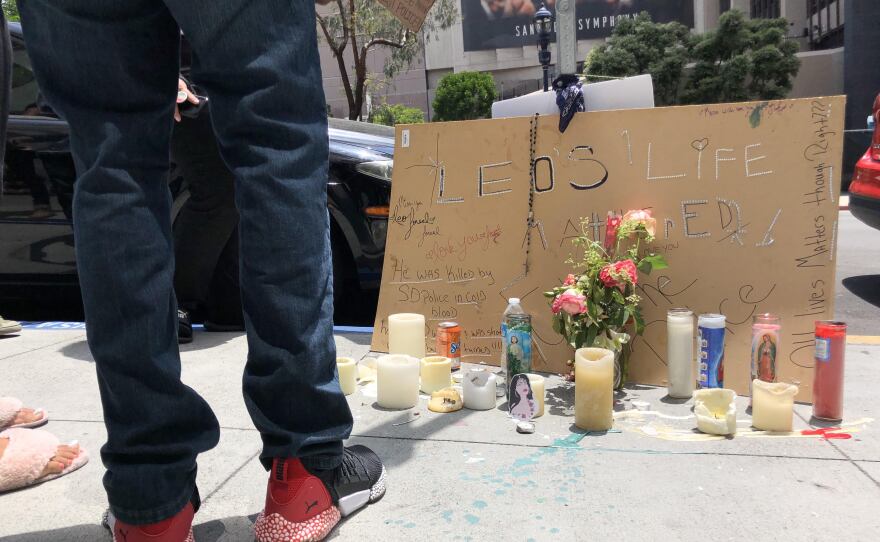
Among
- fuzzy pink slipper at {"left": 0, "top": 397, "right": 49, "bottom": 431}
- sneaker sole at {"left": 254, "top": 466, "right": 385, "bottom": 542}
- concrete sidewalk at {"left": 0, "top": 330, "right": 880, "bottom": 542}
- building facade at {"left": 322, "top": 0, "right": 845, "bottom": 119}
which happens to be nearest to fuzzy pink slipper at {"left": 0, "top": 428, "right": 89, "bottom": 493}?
concrete sidewalk at {"left": 0, "top": 330, "right": 880, "bottom": 542}

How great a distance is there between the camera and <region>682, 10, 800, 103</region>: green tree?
26531mm

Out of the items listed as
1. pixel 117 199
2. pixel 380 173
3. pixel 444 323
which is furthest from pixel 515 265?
pixel 117 199

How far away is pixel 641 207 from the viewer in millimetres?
2881

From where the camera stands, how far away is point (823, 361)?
7.87 ft

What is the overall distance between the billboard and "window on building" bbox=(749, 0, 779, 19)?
17.9 meters

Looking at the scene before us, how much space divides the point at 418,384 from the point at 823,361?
4.54 ft

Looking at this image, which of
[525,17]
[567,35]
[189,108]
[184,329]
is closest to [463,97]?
[525,17]

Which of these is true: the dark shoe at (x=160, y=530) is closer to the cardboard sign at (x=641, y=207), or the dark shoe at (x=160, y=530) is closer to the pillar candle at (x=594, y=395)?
the pillar candle at (x=594, y=395)

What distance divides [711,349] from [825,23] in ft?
108

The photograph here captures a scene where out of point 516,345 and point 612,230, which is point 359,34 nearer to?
point 612,230

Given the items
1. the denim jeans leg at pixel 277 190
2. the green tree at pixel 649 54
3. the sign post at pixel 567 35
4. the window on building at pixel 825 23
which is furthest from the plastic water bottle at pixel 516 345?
the window on building at pixel 825 23

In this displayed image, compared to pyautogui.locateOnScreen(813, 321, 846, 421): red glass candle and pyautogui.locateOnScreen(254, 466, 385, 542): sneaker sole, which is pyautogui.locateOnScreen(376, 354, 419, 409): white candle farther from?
pyautogui.locateOnScreen(813, 321, 846, 421): red glass candle

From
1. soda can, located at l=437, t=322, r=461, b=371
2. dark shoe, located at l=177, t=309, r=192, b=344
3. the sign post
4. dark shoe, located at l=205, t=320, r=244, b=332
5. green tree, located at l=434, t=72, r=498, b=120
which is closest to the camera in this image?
soda can, located at l=437, t=322, r=461, b=371

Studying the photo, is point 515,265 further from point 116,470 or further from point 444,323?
point 116,470
